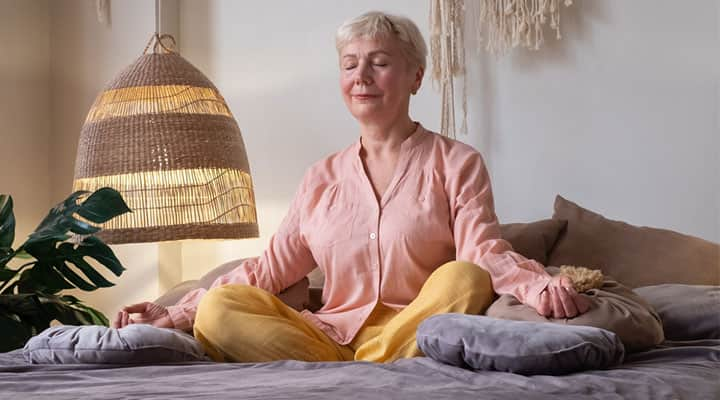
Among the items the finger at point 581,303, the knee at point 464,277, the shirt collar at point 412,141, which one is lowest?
the finger at point 581,303

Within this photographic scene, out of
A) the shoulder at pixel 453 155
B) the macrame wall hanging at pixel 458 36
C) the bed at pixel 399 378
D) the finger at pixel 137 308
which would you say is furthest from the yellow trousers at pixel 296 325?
the macrame wall hanging at pixel 458 36

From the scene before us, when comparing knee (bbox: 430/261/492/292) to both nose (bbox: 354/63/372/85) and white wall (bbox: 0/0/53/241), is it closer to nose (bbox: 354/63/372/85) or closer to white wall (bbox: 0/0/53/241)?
nose (bbox: 354/63/372/85)

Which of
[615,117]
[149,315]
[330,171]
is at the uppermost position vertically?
[615,117]

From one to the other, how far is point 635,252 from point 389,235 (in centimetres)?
62

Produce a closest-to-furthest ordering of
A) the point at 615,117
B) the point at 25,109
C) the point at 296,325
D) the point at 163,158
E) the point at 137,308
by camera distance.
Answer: the point at 296,325, the point at 137,308, the point at 615,117, the point at 163,158, the point at 25,109

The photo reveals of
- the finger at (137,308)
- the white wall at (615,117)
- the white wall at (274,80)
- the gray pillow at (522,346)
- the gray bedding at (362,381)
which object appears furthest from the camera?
the white wall at (274,80)

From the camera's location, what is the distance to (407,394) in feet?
4.32

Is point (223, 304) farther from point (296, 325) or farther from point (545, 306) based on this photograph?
point (545, 306)

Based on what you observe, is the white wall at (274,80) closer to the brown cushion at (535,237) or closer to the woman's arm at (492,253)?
the brown cushion at (535,237)

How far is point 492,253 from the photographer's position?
2.01 m

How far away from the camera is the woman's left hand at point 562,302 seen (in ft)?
5.65

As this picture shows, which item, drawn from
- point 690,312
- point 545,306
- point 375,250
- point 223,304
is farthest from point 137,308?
point 690,312

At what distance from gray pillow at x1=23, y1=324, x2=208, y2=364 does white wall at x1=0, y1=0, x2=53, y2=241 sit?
1.96 m

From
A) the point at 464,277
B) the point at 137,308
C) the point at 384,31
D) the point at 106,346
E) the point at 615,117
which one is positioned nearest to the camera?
the point at 106,346
